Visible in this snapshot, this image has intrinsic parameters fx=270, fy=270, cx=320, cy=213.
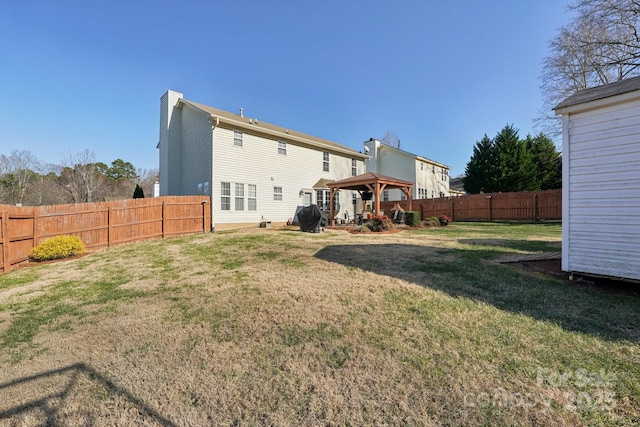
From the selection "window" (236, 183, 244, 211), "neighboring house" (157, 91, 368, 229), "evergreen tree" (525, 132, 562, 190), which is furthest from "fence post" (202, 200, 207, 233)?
"evergreen tree" (525, 132, 562, 190)

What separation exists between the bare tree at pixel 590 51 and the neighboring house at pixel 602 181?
1635 centimetres

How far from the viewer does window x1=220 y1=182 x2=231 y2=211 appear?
13.7m

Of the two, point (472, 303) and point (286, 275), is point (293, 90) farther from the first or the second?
→ point (472, 303)

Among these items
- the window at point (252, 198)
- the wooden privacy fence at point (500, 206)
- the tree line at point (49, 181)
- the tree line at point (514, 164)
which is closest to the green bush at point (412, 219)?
the wooden privacy fence at point (500, 206)

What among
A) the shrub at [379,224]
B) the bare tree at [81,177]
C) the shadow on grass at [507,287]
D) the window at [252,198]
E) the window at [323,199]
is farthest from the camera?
the bare tree at [81,177]

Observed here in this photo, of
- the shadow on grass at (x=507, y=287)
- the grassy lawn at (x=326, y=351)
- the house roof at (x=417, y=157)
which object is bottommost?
the grassy lawn at (x=326, y=351)

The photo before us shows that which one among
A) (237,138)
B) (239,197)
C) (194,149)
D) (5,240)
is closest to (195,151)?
(194,149)

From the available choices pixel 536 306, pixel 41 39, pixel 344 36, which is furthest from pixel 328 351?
pixel 41 39

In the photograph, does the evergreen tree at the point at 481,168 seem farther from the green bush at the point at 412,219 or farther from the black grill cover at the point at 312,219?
the black grill cover at the point at 312,219

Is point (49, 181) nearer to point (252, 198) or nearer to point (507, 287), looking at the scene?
point (252, 198)

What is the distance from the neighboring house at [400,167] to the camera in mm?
24922

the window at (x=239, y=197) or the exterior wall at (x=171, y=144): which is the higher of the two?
the exterior wall at (x=171, y=144)

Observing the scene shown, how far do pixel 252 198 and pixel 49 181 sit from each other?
2557 cm

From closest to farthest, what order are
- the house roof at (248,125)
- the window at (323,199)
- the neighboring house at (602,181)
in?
the neighboring house at (602,181) < the house roof at (248,125) < the window at (323,199)
